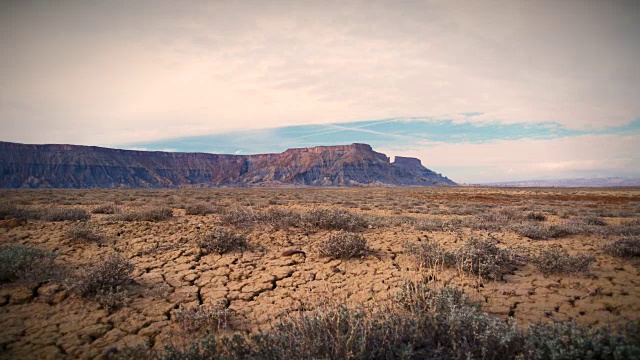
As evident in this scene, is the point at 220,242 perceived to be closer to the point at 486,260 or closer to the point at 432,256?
the point at 432,256

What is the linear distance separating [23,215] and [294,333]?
1085 cm

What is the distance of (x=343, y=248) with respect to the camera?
5.77 meters

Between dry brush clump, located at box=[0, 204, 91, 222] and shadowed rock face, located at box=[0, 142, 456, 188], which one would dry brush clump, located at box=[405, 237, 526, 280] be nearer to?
dry brush clump, located at box=[0, 204, 91, 222]

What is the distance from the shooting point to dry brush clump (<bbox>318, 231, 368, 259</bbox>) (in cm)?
576

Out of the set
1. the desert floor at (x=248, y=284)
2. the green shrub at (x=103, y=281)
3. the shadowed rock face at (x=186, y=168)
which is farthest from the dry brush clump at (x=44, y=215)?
the shadowed rock face at (x=186, y=168)

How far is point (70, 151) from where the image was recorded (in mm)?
99062

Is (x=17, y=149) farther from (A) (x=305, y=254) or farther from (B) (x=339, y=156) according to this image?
(A) (x=305, y=254)

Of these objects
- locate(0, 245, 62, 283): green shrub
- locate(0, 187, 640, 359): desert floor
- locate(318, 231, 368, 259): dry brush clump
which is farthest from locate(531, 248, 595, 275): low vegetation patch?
locate(0, 245, 62, 283): green shrub

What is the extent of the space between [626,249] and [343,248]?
5.65 m

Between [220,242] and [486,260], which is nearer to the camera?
[486,260]


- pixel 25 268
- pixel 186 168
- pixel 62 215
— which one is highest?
pixel 186 168

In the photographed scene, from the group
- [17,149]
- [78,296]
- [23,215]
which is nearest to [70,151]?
[17,149]

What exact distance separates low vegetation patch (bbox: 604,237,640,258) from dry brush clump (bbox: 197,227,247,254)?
784 centimetres

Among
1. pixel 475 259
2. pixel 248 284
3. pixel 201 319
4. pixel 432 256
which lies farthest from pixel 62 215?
pixel 475 259
